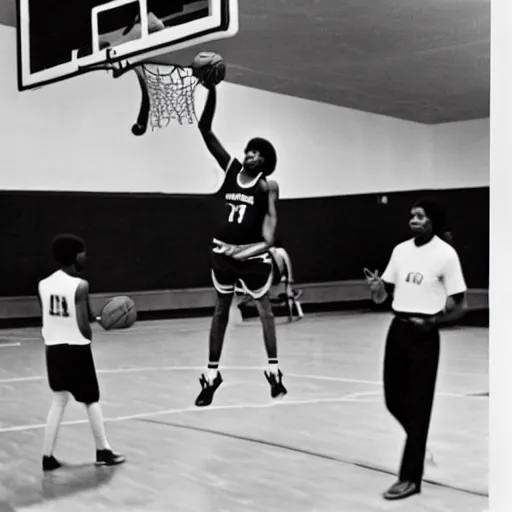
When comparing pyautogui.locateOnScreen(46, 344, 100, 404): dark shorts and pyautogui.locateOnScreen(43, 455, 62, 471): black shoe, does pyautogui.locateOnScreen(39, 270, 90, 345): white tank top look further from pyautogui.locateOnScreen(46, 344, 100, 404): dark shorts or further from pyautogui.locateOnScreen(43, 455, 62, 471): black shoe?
pyautogui.locateOnScreen(43, 455, 62, 471): black shoe

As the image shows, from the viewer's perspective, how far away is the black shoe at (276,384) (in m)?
5.73

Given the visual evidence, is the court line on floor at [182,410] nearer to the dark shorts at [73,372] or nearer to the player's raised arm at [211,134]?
the dark shorts at [73,372]

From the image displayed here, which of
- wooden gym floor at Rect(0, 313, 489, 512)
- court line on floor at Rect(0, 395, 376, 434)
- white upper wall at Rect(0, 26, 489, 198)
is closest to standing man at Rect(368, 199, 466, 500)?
wooden gym floor at Rect(0, 313, 489, 512)

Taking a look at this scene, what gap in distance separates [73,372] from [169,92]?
242cm

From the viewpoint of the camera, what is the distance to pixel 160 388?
6727 millimetres

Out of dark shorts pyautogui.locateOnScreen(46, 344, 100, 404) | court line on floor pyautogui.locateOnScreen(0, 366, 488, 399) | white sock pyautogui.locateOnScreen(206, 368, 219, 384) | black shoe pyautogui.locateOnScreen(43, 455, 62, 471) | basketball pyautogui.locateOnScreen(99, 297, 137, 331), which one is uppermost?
basketball pyautogui.locateOnScreen(99, 297, 137, 331)

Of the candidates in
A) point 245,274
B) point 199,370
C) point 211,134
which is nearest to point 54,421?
point 245,274

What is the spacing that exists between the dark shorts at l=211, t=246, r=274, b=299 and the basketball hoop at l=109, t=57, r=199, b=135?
4.15ft

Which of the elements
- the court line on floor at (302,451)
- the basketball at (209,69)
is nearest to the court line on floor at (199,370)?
the court line on floor at (302,451)

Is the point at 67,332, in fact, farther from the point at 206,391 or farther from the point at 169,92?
the point at 169,92

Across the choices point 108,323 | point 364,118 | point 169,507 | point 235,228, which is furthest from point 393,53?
point 169,507

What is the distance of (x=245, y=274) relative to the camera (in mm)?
5090

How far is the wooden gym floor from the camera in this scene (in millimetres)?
4242

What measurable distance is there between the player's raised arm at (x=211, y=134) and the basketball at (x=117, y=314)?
1017 millimetres
